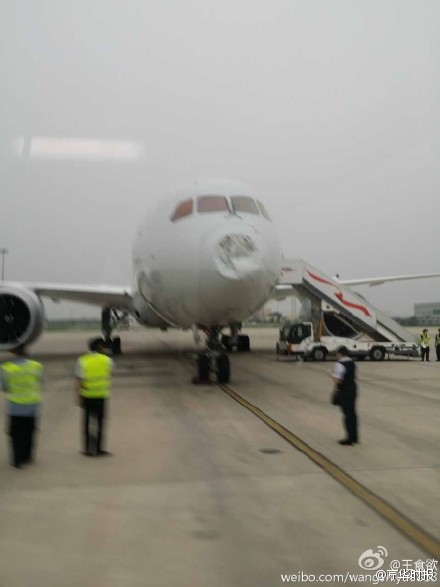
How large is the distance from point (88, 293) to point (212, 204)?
8.16 meters

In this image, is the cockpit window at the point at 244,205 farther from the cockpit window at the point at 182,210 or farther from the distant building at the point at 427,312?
the distant building at the point at 427,312

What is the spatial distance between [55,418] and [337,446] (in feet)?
13.4

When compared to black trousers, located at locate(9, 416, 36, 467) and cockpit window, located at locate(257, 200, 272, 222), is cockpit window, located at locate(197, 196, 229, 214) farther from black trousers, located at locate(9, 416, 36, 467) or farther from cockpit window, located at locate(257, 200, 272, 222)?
black trousers, located at locate(9, 416, 36, 467)

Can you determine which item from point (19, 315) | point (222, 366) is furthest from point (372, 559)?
point (19, 315)

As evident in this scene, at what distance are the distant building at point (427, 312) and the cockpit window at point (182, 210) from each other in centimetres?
1913

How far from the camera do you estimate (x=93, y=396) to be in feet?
20.5

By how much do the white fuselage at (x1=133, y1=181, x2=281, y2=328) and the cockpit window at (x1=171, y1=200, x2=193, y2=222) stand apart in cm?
3

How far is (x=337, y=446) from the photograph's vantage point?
21.5 feet

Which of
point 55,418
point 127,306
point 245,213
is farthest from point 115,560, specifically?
point 127,306

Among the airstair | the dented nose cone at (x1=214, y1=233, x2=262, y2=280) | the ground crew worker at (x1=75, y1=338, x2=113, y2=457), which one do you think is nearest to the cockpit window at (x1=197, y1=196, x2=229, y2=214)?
the dented nose cone at (x1=214, y1=233, x2=262, y2=280)

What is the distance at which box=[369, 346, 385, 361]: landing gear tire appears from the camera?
1873cm

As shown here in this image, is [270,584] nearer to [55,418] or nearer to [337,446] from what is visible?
[337,446]

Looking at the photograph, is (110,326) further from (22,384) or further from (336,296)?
(22,384)

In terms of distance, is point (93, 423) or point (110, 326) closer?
point (93, 423)
